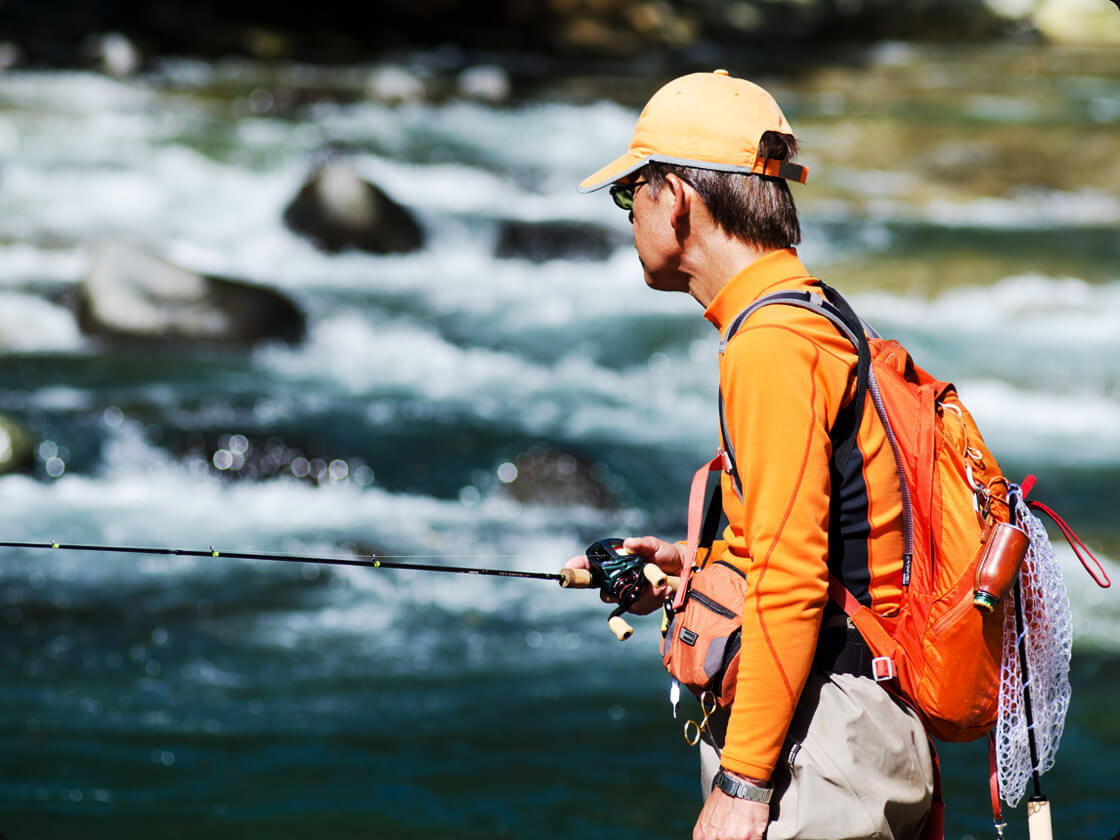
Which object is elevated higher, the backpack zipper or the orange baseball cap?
the orange baseball cap

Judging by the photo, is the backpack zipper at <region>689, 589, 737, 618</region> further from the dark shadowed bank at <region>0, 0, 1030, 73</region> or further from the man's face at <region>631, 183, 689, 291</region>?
the dark shadowed bank at <region>0, 0, 1030, 73</region>

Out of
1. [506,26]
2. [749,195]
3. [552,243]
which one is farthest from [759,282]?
[506,26]

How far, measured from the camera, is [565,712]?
4.79m

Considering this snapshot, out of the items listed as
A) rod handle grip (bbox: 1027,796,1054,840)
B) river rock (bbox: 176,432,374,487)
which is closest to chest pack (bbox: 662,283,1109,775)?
rod handle grip (bbox: 1027,796,1054,840)

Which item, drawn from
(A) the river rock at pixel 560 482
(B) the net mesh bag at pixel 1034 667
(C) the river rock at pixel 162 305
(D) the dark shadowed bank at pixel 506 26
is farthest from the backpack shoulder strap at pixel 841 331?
(D) the dark shadowed bank at pixel 506 26

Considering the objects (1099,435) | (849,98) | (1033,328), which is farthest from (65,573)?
(849,98)

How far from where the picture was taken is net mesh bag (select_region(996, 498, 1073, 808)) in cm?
190

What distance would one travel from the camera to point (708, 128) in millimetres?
1905

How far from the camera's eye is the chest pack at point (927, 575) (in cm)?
184

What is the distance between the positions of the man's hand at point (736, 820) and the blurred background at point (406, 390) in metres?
2.20

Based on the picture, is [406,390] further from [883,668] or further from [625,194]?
[883,668]

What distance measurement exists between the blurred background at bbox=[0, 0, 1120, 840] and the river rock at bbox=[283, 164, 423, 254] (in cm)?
4

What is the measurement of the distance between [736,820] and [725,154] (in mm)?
910

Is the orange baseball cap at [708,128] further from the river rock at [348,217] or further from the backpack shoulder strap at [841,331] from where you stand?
the river rock at [348,217]
